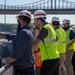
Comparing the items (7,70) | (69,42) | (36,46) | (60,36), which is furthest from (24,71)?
(69,42)

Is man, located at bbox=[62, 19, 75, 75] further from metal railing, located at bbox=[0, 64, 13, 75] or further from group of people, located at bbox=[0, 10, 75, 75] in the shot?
metal railing, located at bbox=[0, 64, 13, 75]

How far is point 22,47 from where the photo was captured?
436 centimetres

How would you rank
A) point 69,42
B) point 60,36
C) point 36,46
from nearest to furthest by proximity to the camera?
point 36,46, point 60,36, point 69,42

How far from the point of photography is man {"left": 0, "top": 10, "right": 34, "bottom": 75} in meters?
4.35

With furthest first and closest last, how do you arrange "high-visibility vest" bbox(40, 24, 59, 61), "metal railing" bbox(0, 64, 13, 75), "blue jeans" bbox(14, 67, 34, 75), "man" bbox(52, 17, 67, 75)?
"man" bbox(52, 17, 67, 75) → "high-visibility vest" bbox(40, 24, 59, 61) → "blue jeans" bbox(14, 67, 34, 75) → "metal railing" bbox(0, 64, 13, 75)

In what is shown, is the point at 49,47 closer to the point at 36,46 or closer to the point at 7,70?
the point at 36,46

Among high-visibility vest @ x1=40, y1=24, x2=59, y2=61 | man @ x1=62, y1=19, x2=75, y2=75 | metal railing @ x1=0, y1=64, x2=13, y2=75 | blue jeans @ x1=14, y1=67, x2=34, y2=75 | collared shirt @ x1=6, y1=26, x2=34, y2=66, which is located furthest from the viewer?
man @ x1=62, y1=19, x2=75, y2=75

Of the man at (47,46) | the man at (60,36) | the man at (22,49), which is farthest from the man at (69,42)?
the man at (22,49)

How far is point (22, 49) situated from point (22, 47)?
0.03 meters

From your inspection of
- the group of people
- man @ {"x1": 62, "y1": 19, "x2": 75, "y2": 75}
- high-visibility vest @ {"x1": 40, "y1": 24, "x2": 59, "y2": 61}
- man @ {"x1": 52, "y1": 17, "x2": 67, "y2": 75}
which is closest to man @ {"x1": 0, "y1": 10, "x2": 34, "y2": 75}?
the group of people

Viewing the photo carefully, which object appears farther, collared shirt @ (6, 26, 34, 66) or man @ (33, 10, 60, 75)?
man @ (33, 10, 60, 75)

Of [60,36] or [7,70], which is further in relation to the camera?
[60,36]

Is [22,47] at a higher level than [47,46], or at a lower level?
higher

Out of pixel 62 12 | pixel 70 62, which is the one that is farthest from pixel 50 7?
pixel 70 62
